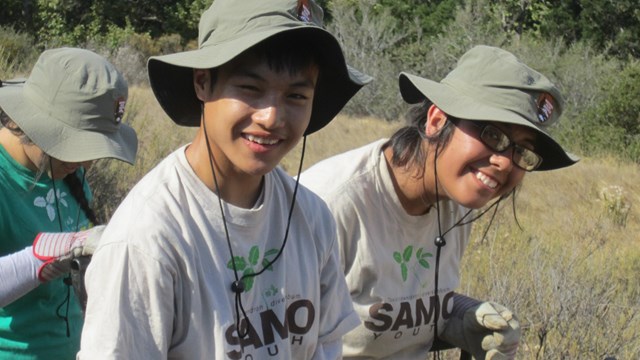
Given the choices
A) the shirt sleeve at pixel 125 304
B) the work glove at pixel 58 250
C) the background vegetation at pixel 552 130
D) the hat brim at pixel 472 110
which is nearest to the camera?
the shirt sleeve at pixel 125 304

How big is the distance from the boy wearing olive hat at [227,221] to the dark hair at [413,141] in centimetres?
77

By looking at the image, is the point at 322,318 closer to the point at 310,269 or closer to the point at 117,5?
the point at 310,269

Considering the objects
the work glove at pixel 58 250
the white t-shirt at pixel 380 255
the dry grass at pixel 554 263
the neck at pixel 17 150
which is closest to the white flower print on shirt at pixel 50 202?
the neck at pixel 17 150

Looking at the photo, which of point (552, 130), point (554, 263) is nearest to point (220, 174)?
point (554, 263)

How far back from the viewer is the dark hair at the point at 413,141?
9.69 ft

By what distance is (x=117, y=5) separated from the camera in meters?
31.4

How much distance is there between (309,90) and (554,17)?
29.9m

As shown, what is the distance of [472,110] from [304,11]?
91cm

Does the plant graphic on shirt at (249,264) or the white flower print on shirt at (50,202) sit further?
the white flower print on shirt at (50,202)

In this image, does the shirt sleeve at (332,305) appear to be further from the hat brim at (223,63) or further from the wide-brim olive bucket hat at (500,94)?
the wide-brim olive bucket hat at (500,94)

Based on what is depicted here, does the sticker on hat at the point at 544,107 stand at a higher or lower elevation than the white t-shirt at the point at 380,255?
higher

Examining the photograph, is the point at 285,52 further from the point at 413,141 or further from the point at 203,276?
the point at 413,141

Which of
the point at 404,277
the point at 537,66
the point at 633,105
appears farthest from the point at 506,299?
the point at 537,66

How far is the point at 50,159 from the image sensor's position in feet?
9.61
